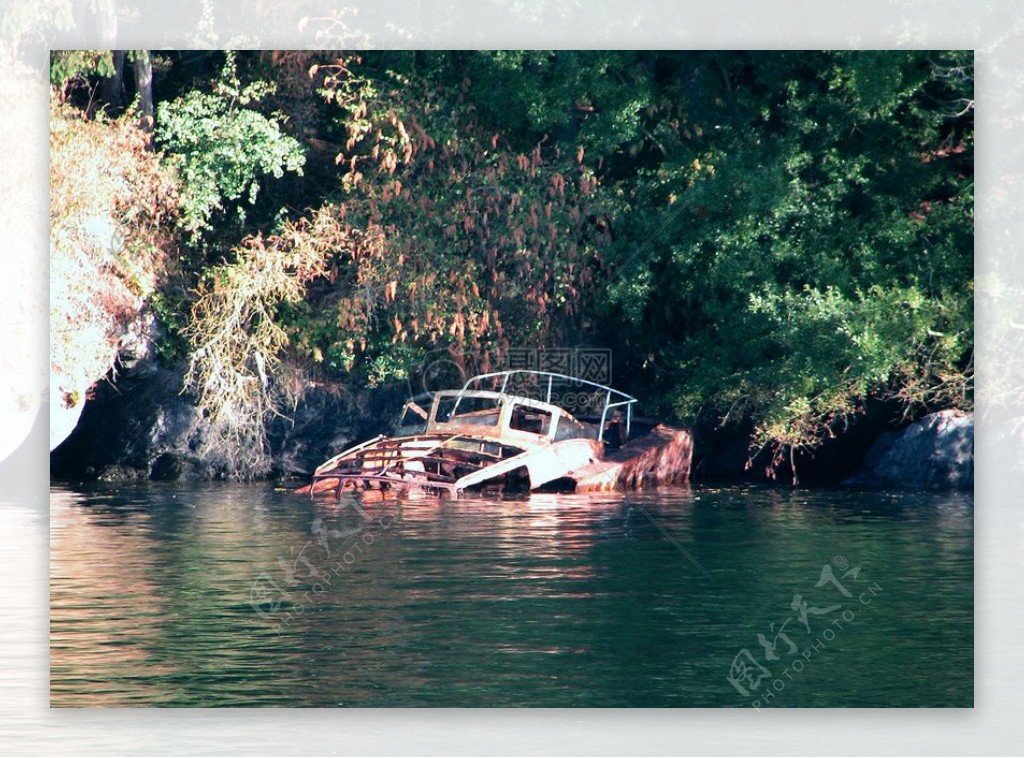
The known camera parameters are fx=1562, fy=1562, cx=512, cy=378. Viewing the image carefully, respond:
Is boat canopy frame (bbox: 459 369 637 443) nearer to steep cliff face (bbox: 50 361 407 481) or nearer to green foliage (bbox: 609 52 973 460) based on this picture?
green foliage (bbox: 609 52 973 460)

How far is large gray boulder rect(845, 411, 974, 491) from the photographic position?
20969 millimetres

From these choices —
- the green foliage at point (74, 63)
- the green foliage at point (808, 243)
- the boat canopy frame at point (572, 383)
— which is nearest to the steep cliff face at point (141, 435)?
the boat canopy frame at point (572, 383)

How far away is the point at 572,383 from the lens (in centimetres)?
2284

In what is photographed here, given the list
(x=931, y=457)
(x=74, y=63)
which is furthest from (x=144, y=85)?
(x=931, y=457)

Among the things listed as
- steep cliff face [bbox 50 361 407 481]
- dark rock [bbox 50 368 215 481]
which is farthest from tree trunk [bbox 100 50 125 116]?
dark rock [bbox 50 368 215 481]

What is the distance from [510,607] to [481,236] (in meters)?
10.5

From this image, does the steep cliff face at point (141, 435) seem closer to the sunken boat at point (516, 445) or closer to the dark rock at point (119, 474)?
the dark rock at point (119, 474)

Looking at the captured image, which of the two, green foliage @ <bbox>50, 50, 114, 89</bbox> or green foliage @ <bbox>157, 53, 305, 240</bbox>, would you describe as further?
green foliage @ <bbox>157, 53, 305, 240</bbox>

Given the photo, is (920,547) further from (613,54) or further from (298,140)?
(298,140)

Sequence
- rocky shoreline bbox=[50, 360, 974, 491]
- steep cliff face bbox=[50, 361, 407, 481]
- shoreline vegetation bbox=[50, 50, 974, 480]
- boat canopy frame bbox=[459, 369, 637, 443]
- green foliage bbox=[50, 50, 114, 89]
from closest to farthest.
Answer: green foliage bbox=[50, 50, 114, 89], shoreline vegetation bbox=[50, 50, 974, 480], boat canopy frame bbox=[459, 369, 637, 443], rocky shoreline bbox=[50, 360, 974, 491], steep cliff face bbox=[50, 361, 407, 481]

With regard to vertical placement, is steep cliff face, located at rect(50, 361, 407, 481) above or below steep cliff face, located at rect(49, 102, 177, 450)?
below

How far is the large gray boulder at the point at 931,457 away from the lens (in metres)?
21.0

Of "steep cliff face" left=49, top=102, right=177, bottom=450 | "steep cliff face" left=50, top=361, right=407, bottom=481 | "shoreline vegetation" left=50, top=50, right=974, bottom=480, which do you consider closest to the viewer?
"steep cliff face" left=49, top=102, right=177, bottom=450

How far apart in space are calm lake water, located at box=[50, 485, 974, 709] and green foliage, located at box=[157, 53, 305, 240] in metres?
4.65
